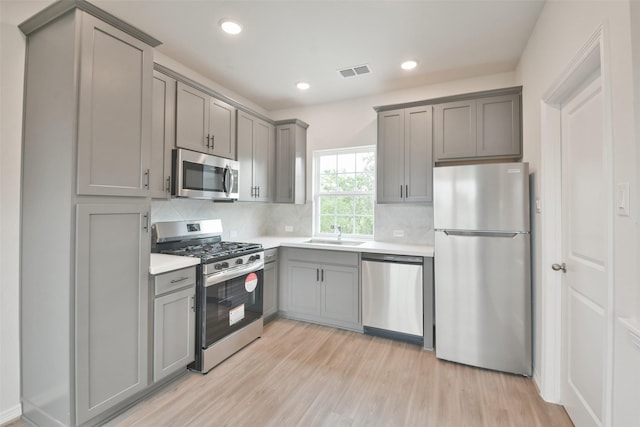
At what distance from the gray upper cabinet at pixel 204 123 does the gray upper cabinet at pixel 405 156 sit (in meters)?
1.65

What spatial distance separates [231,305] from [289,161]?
2008mm

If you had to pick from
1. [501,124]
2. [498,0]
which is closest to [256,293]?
[501,124]

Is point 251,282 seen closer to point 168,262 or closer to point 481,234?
point 168,262

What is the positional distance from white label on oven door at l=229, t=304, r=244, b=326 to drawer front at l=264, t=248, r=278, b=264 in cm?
65

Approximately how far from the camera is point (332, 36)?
241 cm

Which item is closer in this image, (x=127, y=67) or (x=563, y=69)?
(x=563, y=69)


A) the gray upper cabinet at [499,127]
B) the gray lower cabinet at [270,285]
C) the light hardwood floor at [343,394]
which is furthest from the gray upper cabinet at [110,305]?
the gray upper cabinet at [499,127]

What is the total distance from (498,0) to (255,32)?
1803mm

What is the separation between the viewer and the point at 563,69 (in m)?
1.71

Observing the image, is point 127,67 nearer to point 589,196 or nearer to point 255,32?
point 255,32

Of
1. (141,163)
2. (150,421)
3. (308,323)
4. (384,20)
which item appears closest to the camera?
(150,421)

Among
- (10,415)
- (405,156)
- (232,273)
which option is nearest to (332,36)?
(405,156)

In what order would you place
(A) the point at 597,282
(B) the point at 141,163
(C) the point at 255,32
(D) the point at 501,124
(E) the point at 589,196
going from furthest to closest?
(D) the point at 501,124 < (C) the point at 255,32 < (B) the point at 141,163 < (E) the point at 589,196 < (A) the point at 597,282

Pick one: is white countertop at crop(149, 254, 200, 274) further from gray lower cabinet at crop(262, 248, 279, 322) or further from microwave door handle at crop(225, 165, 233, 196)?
gray lower cabinet at crop(262, 248, 279, 322)
